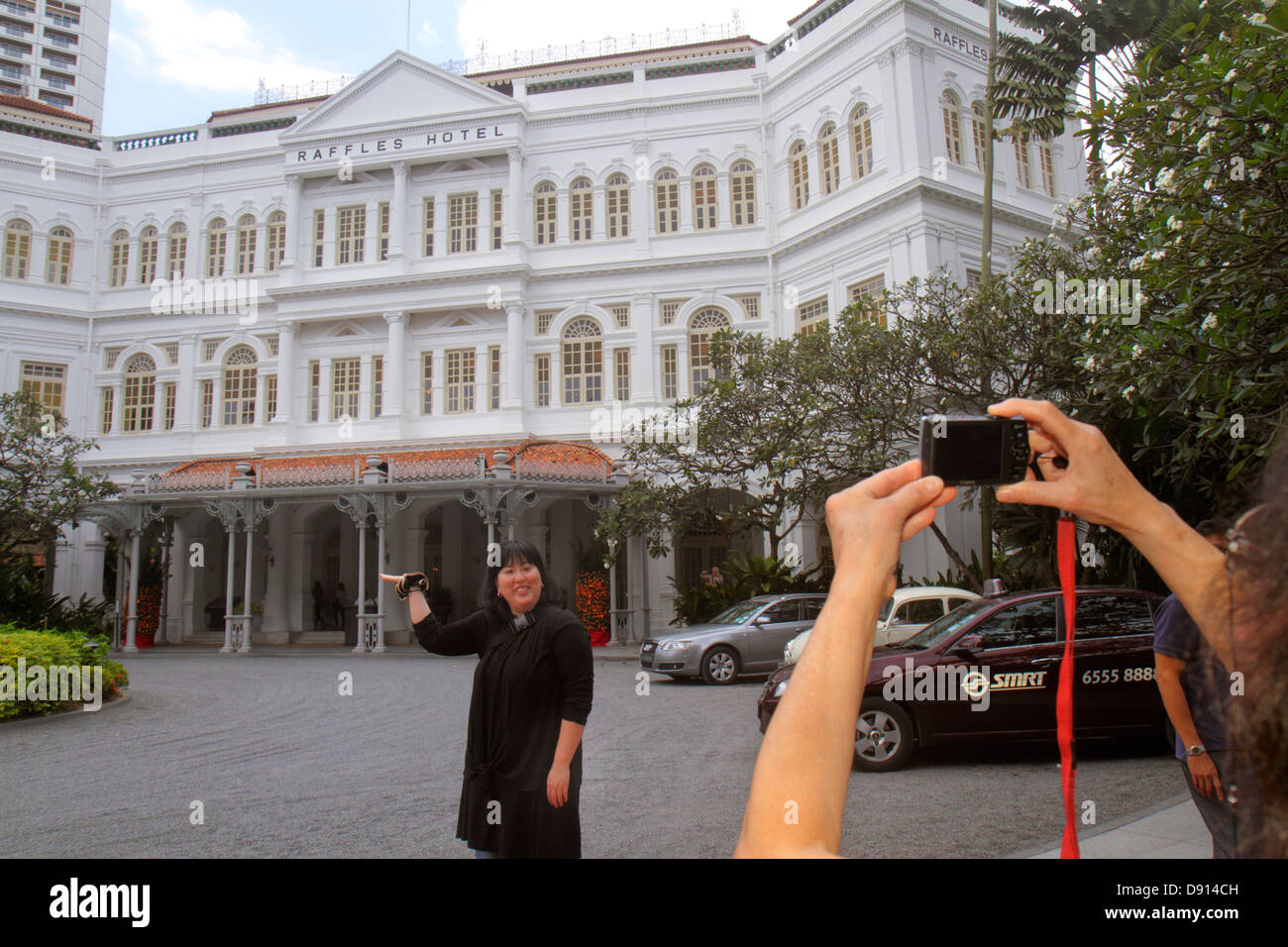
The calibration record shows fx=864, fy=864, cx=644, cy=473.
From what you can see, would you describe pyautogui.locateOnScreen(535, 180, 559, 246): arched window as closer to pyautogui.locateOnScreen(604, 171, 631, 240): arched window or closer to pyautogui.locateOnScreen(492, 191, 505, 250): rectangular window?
pyautogui.locateOnScreen(492, 191, 505, 250): rectangular window

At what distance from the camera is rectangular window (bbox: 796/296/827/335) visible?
2519 cm

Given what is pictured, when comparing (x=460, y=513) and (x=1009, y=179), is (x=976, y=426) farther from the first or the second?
(x=460, y=513)

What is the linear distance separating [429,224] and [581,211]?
5.18m

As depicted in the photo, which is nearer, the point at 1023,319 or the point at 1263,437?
the point at 1263,437

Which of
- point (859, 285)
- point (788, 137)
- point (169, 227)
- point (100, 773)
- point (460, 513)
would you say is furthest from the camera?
point (169, 227)

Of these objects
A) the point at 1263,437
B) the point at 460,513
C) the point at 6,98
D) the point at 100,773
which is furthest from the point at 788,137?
the point at 6,98

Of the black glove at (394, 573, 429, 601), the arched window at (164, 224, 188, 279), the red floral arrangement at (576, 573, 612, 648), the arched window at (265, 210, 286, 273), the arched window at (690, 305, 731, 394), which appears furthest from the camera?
the arched window at (164, 224, 188, 279)

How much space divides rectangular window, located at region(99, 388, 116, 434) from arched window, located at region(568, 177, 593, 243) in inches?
691

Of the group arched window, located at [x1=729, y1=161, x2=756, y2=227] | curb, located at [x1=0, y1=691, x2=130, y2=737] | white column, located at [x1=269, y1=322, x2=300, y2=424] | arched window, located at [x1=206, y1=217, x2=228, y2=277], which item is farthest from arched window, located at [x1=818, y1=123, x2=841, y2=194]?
curb, located at [x1=0, y1=691, x2=130, y2=737]

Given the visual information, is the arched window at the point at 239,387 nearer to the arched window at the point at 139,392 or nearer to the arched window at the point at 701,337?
the arched window at the point at 139,392

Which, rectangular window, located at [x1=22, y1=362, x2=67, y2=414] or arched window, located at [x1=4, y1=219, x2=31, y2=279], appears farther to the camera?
arched window, located at [x1=4, y1=219, x2=31, y2=279]

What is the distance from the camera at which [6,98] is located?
3284 cm
